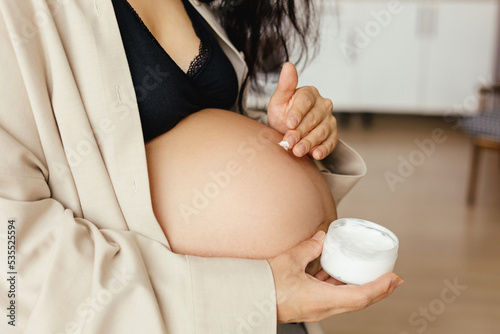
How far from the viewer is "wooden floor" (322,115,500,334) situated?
1794 millimetres

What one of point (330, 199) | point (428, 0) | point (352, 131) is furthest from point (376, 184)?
point (330, 199)

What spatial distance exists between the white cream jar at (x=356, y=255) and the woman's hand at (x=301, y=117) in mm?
168

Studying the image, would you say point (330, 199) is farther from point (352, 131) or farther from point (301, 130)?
point (352, 131)

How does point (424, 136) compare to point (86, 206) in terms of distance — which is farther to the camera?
point (424, 136)

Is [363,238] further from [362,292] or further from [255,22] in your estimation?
[255,22]

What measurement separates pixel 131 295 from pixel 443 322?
1489 millimetres

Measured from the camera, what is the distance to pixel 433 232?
2377 mm

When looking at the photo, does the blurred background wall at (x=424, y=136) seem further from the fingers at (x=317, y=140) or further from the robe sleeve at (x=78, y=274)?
the robe sleeve at (x=78, y=274)

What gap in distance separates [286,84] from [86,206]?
38 centimetres

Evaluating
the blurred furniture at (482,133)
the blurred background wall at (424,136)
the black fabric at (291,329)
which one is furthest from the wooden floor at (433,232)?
the black fabric at (291,329)

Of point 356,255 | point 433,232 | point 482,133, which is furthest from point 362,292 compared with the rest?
point 482,133

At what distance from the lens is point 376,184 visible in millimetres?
2939

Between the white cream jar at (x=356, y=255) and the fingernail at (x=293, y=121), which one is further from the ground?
the fingernail at (x=293, y=121)

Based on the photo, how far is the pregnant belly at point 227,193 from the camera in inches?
29.0
